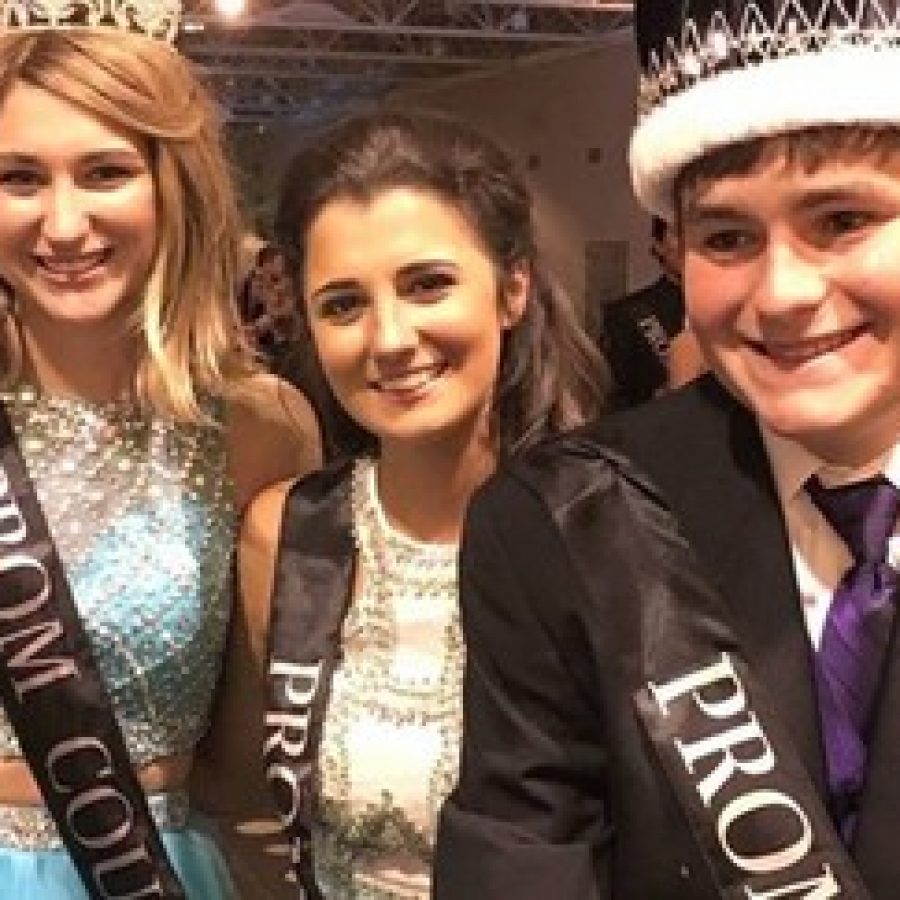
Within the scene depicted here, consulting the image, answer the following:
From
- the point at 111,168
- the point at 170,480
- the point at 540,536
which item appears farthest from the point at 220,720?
the point at 540,536

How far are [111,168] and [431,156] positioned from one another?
322mm

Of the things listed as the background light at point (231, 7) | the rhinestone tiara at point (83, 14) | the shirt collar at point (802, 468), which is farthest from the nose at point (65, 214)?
the background light at point (231, 7)

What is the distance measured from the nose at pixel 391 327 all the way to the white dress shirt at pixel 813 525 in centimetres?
47

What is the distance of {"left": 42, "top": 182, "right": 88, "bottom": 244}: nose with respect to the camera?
1773 mm

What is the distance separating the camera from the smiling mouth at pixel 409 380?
5.57 ft

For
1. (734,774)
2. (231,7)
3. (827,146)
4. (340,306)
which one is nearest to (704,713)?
(734,774)

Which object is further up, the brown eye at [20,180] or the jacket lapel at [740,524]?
the brown eye at [20,180]

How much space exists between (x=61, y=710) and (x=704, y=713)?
836mm

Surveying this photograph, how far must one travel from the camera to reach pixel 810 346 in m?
1.15

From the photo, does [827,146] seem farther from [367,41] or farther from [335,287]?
[367,41]

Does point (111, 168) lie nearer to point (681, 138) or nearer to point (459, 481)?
point (459, 481)

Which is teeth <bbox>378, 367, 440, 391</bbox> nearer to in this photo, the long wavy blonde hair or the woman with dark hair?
the woman with dark hair

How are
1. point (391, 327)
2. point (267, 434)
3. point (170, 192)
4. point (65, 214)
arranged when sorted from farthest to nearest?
1. point (267, 434)
2. point (170, 192)
3. point (65, 214)
4. point (391, 327)

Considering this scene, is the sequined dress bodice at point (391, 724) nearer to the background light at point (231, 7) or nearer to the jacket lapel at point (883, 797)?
the jacket lapel at point (883, 797)
